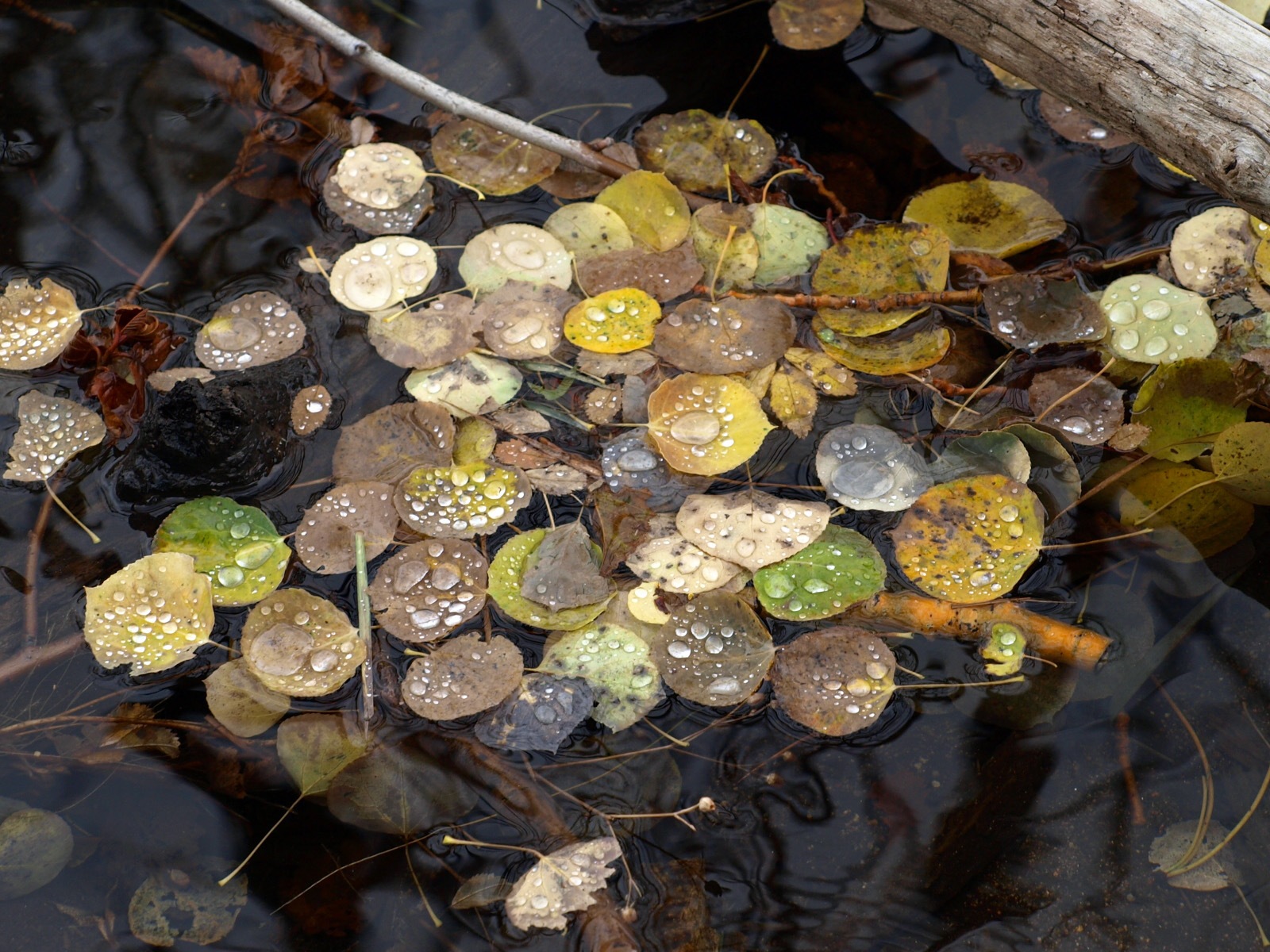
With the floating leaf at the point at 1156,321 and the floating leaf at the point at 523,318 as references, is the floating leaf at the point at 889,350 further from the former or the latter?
the floating leaf at the point at 523,318

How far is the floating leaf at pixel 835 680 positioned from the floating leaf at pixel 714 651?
1.9 inches

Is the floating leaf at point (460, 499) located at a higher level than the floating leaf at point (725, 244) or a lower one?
lower

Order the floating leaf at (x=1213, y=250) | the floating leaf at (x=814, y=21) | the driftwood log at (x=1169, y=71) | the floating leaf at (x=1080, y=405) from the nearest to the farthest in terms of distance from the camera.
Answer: the driftwood log at (x=1169, y=71) → the floating leaf at (x=1080, y=405) → the floating leaf at (x=1213, y=250) → the floating leaf at (x=814, y=21)

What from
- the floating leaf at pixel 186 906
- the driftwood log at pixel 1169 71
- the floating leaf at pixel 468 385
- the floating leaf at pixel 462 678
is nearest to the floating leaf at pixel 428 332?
the floating leaf at pixel 468 385

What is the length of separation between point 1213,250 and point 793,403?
1.00m

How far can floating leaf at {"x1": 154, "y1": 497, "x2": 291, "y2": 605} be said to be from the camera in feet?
5.48

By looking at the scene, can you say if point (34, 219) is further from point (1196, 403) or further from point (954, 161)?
point (1196, 403)

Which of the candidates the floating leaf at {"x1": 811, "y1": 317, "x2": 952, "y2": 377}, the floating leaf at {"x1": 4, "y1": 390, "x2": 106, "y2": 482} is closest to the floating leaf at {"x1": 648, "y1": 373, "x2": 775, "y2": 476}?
the floating leaf at {"x1": 811, "y1": 317, "x2": 952, "y2": 377}

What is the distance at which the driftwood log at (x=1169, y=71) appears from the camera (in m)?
1.48

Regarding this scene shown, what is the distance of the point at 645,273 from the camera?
1959mm

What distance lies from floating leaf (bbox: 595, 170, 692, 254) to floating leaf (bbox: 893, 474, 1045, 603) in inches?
31.9

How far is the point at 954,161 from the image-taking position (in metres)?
2.16

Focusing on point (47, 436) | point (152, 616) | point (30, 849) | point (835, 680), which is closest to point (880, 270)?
point (835, 680)

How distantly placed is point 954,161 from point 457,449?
1.37m
